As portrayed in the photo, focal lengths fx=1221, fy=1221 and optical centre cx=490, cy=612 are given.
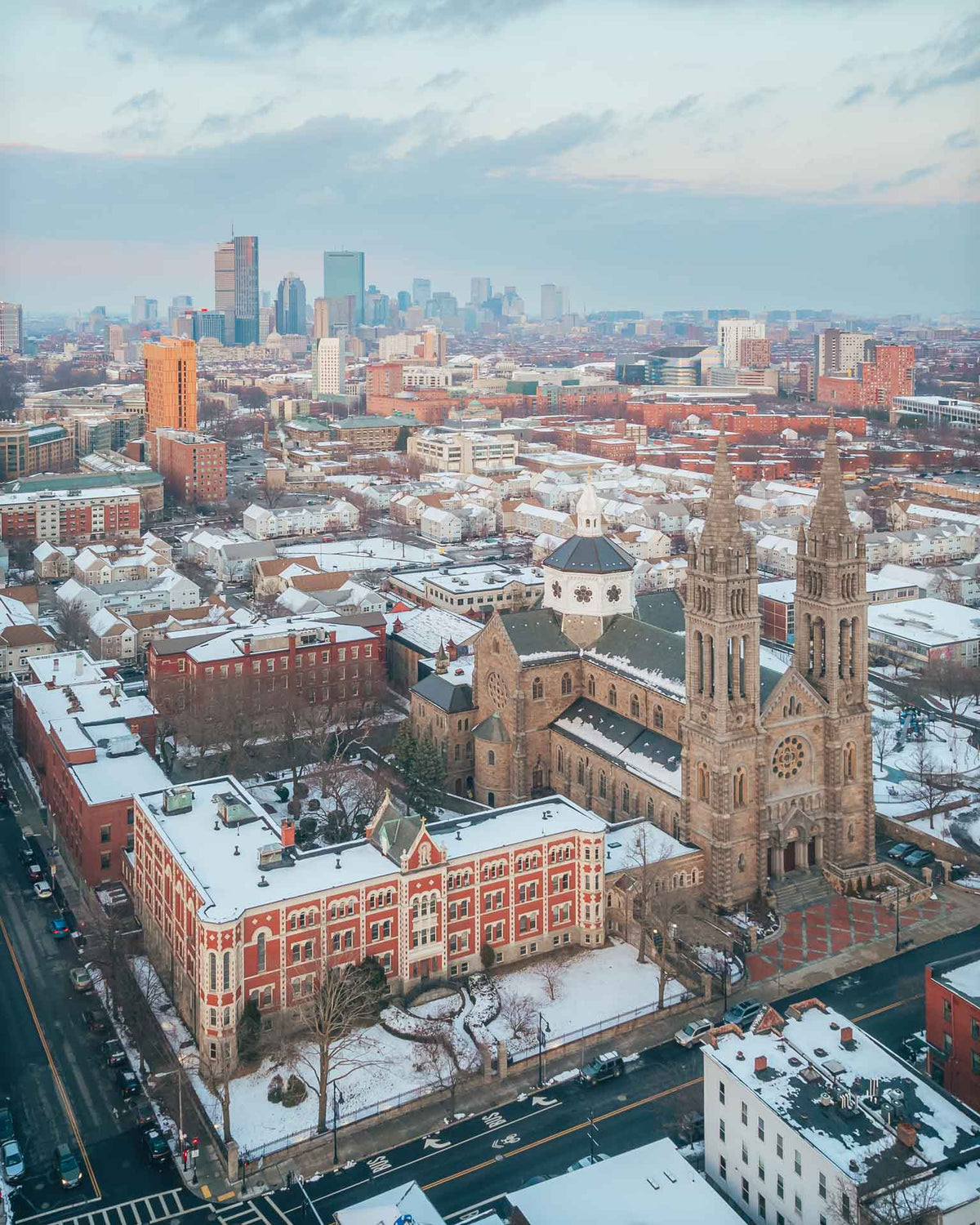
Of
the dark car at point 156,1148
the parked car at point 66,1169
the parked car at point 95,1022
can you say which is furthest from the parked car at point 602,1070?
the parked car at point 95,1022

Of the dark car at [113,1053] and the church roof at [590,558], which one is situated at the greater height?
the church roof at [590,558]

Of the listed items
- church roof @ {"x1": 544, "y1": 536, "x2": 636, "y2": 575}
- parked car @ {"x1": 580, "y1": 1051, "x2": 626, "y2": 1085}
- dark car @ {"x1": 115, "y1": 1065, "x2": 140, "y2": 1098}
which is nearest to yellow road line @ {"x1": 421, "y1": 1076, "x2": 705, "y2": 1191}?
parked car @ {"x1": 580, "y1": 1051, "x2": 626, "y2": 1085}

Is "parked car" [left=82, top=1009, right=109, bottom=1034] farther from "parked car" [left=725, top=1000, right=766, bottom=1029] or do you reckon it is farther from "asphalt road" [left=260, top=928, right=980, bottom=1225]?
"parked car" [left=725, top=1000, right=766, bottom=1029]

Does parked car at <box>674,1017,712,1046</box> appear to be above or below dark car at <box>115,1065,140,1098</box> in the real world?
above

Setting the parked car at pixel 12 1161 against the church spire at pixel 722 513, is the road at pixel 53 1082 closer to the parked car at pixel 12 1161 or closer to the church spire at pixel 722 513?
the parked car at pixel 12 1161

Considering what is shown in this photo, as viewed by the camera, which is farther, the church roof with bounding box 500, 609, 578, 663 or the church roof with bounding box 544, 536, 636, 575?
the church roof with bounding box 544, 536, 636, 575
